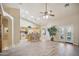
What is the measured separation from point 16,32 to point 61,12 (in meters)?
0.98

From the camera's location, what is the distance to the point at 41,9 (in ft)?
7.78

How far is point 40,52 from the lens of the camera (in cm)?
237

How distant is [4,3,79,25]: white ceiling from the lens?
2359 mm

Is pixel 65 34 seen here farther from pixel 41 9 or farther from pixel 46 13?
pixel 41 9

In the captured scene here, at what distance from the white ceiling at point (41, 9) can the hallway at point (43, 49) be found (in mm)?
458

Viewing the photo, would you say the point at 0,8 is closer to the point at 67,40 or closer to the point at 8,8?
the point at 8,8

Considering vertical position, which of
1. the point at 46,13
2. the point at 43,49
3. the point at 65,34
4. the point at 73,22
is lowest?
the point at 43,49

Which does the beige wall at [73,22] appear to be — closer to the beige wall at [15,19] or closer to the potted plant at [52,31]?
the potted plant at [52,31]

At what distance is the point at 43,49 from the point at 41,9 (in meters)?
0.81

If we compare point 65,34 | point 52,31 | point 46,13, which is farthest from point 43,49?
point 46,13

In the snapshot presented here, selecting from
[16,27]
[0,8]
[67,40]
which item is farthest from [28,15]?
[67,40]

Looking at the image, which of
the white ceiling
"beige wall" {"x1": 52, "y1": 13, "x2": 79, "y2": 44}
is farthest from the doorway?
the white ceiling

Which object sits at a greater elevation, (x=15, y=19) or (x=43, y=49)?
(x=15, y=19)

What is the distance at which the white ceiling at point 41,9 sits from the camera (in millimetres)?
2359
